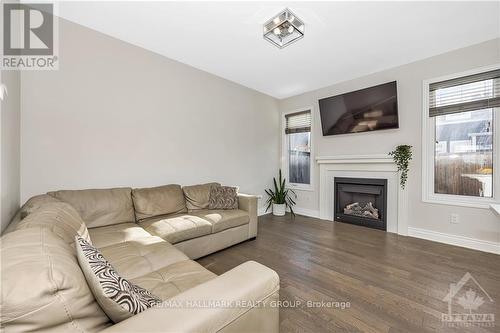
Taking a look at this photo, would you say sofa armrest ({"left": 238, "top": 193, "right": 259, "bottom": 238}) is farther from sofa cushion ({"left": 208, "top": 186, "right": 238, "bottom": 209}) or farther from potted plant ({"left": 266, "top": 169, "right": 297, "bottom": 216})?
potted plant ({"left": 266, "top": 169, "right": 297, "bottom": 216})

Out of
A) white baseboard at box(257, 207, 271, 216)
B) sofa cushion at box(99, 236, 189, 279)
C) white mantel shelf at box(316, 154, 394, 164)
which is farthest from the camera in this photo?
white baseboard at box(257, 207, 271, 216)

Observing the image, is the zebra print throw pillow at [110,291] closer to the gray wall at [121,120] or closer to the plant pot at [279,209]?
the gray wall at [121,120]

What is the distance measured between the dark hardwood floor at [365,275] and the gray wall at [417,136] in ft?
1.04

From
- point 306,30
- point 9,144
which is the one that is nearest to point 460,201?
point 306,30

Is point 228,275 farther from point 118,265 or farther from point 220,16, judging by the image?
point 220,16

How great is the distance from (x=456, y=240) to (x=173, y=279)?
3616 millimetres

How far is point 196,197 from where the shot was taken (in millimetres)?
2963

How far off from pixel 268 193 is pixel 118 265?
3.48 meters

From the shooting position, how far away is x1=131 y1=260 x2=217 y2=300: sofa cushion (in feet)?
3.89

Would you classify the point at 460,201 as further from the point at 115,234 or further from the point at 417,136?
the point at 115,234

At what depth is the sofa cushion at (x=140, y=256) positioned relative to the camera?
55.1 inches
